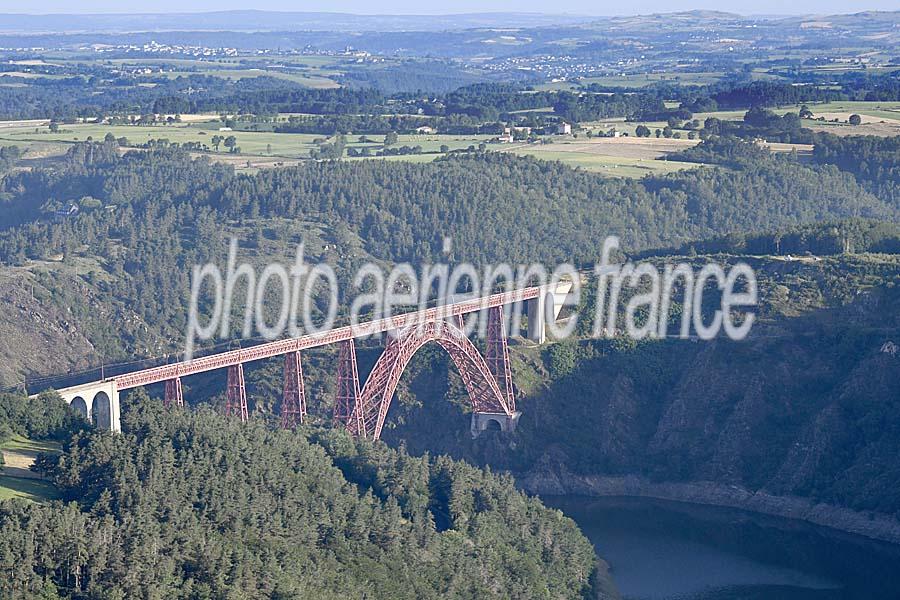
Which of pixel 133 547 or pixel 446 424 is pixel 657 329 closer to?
pixel 446 424

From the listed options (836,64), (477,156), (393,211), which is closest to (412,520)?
(393,211)

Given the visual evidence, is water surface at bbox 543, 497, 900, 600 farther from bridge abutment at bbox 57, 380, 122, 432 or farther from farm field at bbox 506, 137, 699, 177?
farm field at bbox 506, 137, 699, 177

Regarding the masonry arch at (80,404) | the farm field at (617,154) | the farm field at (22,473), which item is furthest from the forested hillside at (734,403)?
the farm field at (617,154)

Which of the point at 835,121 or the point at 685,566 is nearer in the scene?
the point at 685,566

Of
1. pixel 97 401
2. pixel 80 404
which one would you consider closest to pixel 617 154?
pixel 97 401

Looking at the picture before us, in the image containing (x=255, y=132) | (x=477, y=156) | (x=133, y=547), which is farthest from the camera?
(x=255, y=132)

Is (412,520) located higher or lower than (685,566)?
higher

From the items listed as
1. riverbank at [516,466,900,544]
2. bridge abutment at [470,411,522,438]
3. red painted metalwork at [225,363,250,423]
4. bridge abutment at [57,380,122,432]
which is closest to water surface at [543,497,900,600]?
riverbank at [516,466,900,544]

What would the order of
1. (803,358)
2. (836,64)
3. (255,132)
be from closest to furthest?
(803,358)
(255,132)
(836,64)

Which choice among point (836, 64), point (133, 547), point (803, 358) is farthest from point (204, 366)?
point (836, 64)
